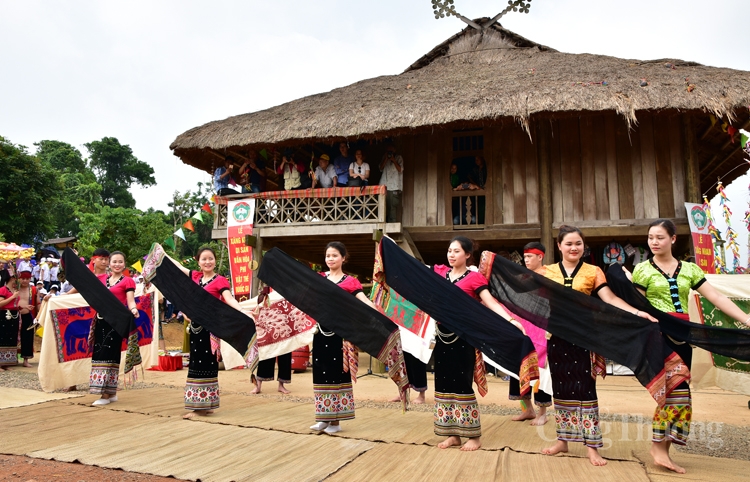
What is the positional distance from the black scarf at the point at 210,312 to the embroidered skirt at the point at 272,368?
72.7 inches

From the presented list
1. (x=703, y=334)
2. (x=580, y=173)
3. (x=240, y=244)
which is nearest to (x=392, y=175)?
(x=240, y=244)

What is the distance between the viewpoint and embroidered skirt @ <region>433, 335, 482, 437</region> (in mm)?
3555

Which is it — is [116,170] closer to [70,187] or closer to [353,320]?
[70,187]

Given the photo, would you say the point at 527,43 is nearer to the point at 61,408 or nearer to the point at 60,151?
the point at 61,408

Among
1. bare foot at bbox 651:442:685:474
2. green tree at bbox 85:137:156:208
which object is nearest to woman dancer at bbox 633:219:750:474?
bare foot at bbox 651:442:685:474

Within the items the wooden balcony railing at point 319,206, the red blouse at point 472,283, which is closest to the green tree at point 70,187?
the wooden balcony railing at point 319,206

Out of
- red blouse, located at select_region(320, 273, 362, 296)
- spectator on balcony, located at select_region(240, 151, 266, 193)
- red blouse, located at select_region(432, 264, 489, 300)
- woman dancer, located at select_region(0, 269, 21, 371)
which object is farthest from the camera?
spectator on balcony, located at select_region(240, 151, 266, 193)

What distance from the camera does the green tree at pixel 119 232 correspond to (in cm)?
1900

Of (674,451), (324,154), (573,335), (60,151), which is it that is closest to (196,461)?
(573,335)

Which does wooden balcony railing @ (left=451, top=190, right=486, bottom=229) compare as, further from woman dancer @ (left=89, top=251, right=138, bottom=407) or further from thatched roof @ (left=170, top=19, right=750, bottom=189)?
woman dancer @ (left=89, top=251, right=138, bottom=407)

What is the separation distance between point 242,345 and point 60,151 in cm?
3235

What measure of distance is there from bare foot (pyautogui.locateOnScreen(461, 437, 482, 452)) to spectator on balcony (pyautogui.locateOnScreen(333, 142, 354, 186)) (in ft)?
22.7

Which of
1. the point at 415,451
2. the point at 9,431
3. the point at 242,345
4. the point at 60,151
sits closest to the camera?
the point at 415,451

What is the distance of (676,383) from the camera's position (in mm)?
3057
